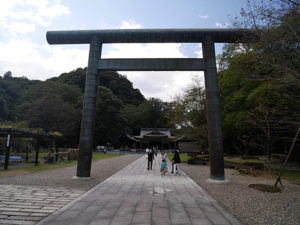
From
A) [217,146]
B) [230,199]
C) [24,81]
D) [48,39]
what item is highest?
[24,81]

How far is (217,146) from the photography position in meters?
8.39

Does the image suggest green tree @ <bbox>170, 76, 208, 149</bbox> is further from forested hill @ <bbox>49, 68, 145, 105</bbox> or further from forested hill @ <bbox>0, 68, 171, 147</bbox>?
forested hill @ <bbox>49, 68, 145, 105</bbox>

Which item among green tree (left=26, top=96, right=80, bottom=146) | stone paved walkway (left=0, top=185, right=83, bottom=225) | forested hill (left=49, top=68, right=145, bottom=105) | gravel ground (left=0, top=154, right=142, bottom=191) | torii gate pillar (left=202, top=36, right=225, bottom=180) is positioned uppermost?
forested hill (left=49, top=68, right=145, bottom=105)

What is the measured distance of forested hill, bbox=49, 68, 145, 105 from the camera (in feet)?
185

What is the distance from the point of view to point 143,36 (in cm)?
915

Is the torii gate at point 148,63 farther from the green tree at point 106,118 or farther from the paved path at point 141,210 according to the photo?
the green tree at point 106,118

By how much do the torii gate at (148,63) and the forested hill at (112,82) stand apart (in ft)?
159

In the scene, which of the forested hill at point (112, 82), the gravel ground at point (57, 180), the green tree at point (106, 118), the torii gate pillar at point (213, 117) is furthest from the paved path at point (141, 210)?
the forested hill at point (112, 82)

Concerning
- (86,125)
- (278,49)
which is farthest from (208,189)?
(86,125)

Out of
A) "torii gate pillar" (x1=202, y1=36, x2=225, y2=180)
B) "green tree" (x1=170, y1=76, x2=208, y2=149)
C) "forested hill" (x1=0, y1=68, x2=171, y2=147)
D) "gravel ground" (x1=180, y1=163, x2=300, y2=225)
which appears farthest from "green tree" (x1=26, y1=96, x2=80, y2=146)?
"gravel ground" (x1=180, y1=163, x2=300, y2=225)

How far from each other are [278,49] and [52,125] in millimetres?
33249

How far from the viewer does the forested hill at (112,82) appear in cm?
5638

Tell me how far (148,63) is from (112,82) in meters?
53.5

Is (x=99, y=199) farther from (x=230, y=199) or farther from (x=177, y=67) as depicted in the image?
(x=177, y=67)
